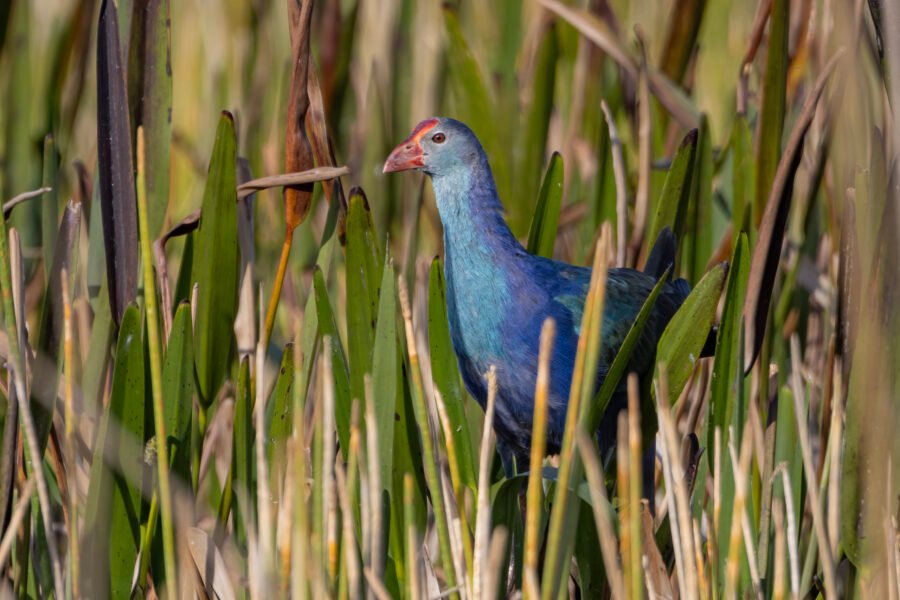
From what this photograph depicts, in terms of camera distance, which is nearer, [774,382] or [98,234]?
[98,234]

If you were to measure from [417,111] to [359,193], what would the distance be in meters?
1.55

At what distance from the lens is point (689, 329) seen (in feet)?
Result: 4.83

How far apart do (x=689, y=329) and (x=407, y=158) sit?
30.7 inches

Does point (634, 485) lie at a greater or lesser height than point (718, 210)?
lesser

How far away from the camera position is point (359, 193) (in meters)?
1.55

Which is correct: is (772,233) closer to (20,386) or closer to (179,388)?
(179,388)

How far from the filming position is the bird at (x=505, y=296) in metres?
1.94

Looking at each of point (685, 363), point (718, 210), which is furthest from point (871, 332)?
point (718, 210)

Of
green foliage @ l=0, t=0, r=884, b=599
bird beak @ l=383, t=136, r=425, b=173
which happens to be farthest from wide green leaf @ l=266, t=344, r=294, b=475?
bird beak @ l=383, t=136, r=425, b=173

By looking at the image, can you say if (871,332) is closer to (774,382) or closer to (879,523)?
(879,523)

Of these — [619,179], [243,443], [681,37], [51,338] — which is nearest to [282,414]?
[243,443]

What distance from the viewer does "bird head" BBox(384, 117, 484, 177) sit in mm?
2059

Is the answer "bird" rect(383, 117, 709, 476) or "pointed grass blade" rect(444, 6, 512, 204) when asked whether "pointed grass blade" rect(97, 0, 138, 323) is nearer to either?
"bird" rect(383, 117, 709, 476)

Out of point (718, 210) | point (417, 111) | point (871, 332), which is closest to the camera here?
point (871, 332)
